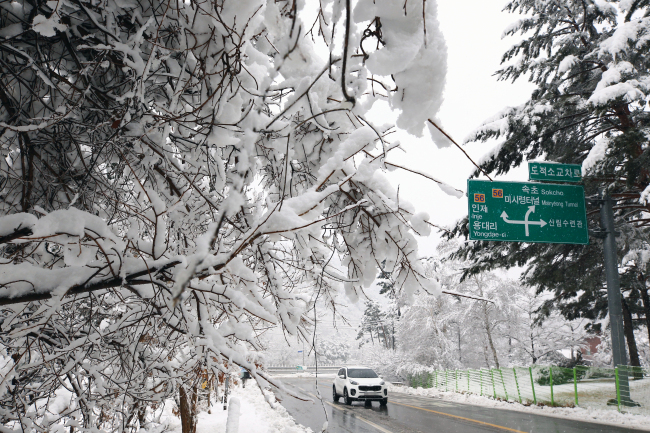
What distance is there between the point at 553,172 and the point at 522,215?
3.84ft

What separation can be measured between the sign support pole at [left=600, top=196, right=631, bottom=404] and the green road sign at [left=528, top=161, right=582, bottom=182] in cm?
130

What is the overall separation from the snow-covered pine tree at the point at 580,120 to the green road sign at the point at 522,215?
133cm

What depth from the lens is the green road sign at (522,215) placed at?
8.48m

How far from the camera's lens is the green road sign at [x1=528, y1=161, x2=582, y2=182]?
328 inches

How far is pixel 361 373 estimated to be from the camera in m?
15.3

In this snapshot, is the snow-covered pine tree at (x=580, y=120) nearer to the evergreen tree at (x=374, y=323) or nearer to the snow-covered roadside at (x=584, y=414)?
the snow-covered roadside at (x=584, y=414)

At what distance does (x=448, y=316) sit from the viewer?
24172 mm

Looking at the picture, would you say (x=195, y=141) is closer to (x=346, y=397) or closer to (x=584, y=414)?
(x=584, y=414)

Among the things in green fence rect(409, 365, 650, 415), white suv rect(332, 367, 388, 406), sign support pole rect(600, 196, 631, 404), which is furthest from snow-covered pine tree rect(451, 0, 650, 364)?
white suv rect(332, 367, 388, 406)

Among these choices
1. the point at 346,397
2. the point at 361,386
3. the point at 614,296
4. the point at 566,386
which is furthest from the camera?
the point at 346,397

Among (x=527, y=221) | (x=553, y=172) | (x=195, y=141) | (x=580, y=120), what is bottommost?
(x=195, y=141)

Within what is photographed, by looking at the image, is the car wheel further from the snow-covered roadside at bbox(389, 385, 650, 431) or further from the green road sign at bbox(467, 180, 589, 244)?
the green road sign at bbox(467, 180, 589, 244)

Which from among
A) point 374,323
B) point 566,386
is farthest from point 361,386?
point 374,323

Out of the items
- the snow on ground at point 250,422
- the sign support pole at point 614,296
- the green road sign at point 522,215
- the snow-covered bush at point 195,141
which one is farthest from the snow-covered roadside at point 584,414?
the snow-covered bush at point 195,141
